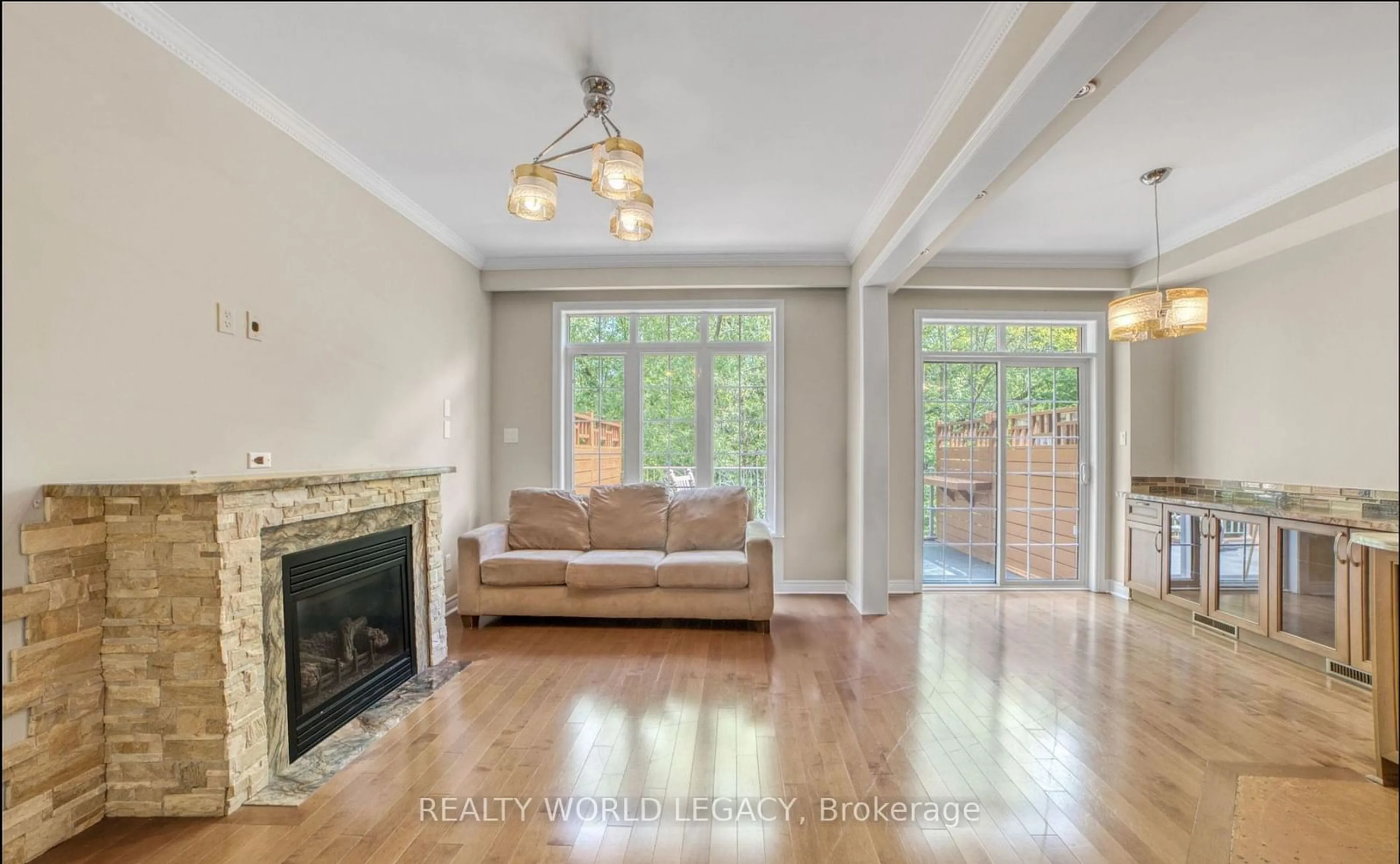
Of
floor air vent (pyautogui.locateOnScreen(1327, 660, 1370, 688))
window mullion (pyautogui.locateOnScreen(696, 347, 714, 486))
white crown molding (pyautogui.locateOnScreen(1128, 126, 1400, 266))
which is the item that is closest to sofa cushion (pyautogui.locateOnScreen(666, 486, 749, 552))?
window mullion (pyautogui.locateOnScreen(696, 347, 714, 486))

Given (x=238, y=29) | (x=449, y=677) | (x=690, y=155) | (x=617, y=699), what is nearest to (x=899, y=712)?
(x=617, y=699)

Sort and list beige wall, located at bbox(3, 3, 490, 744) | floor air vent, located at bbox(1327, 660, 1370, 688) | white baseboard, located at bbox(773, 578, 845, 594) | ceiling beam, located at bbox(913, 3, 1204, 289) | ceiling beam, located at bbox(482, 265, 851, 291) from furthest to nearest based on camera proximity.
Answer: white baseboard, located at bbox(773, 578, 845, 594) → ceiling beam, located at bbox(482, 265, 851, 291) → floor air vent, located at bbox(1327, 660, 1370, 688) → ceiling beam, located at bbox(913, 3, 1204, 289) → beige wall, located at bbox(3, 3, 490, 744)

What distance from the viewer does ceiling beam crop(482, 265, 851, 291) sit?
4617mm

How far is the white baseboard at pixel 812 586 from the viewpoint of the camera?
477 cm

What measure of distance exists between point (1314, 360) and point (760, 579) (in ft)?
9.86

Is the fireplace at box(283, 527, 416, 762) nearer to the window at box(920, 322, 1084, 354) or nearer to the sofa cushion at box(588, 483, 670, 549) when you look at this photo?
the sofa cushion at box(588, 483, 670, 549)

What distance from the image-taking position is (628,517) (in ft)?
14.3

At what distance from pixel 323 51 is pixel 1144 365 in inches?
208

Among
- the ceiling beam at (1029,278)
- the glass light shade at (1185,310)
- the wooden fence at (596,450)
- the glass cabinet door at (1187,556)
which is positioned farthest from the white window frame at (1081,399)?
the wooden fence at (596,450)

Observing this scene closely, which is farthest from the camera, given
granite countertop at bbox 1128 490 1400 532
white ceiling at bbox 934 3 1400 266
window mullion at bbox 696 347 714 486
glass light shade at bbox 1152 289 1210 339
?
window mullion at bbox 696 347 714 486

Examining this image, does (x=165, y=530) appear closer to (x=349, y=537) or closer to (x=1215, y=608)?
(x=349, y=537)

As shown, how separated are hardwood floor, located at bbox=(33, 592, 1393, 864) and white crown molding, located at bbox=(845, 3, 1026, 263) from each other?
2.41 meters

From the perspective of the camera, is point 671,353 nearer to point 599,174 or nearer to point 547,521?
point 547,521

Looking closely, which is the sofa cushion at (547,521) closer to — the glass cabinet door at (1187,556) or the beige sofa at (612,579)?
the beige sofa at (612,579)
